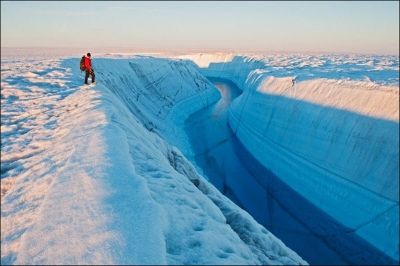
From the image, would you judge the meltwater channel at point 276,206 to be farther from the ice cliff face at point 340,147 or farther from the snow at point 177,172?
the ice cliff face at point 340,147

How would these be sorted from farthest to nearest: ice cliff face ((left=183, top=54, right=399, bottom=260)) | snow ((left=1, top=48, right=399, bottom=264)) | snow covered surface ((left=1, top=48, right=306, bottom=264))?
ice cliff face ((left=183, top=54, right=399, bottom=260)) < snow ((left=1, top=48, right=399, bottom=264)) < snow covered surface ((left=1, top=48, right=306, bottom=264))

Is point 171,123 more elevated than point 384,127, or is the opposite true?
point 384,127

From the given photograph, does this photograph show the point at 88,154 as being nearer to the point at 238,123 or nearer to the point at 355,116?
the point at 355,116

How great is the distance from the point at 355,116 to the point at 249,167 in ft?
20.1

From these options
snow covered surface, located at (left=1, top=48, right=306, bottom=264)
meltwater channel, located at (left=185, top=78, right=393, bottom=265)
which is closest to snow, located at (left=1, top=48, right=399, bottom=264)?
snow covered surface, located at (left=1, top=48, right=306, bottom=264)

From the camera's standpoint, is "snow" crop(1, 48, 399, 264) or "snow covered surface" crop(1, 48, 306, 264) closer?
"snow covered surface" crop(1, 48, 306, 264)

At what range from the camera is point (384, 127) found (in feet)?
32.8

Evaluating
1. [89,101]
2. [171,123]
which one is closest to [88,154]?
[89,101]

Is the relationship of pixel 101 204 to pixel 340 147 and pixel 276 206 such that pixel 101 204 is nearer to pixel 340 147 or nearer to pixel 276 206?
pixel 276 206

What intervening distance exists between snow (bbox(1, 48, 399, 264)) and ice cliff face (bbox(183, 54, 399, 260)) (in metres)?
0.05

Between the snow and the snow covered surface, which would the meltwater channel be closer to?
the snow

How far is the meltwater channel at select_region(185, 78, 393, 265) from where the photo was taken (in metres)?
8.87

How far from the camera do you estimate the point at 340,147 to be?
37.0ft

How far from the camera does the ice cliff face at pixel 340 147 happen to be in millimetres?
9164
